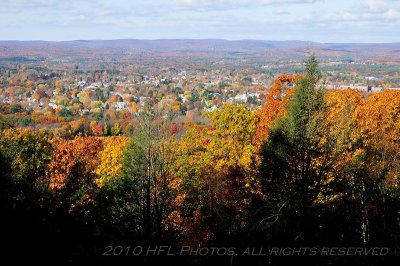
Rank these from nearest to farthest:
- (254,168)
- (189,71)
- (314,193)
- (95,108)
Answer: (314,193), (254,168), (95,108), (189,71)

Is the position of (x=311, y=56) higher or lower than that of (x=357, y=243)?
higher

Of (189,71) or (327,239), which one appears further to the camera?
(189,71)

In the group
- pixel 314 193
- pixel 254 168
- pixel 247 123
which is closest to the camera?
pixel 314 193

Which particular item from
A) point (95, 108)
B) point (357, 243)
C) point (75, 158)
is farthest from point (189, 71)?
point (357, 243)

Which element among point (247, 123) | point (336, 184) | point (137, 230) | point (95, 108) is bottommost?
point (95, 108)

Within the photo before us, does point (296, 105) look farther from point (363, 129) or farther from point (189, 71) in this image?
point (189, 71)

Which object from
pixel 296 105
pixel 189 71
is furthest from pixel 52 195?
pixel 189 71

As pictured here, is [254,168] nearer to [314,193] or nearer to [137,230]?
[314,193]
